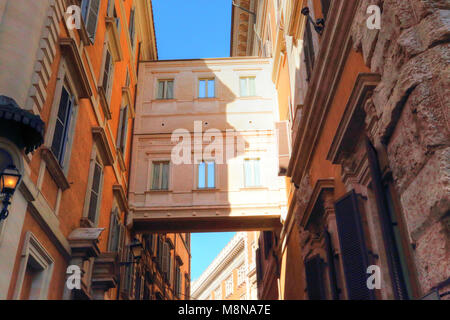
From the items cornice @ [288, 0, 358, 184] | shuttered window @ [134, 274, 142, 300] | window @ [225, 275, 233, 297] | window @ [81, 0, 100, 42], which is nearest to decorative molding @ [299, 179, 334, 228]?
cornice @ [288, 0, 358, 184]

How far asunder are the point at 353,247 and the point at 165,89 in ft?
43.4

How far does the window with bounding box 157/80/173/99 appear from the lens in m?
18.4

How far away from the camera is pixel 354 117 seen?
6129mm

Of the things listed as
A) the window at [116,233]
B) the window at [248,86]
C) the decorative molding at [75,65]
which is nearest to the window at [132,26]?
the window at [248,86]

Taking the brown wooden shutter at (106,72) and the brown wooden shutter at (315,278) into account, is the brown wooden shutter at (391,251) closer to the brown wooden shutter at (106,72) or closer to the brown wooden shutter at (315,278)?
the brown wooden shutter at (315,278)

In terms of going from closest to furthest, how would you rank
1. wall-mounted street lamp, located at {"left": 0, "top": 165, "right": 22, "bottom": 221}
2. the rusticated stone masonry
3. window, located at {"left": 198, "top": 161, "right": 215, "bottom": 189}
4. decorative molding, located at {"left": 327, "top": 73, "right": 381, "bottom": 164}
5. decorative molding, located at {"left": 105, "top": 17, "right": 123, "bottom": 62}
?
the rusticated stone masonry, wall-mounted street lamp, located at {"left": 0, "top": 165, "right": 22, "bottom": 221}, decorative molding, located at {"left": 327, "top": 73, "right": 381, "bottom": 164}, decorative molding, located at {"left": 105, "top": 17, "right": 123, "bottom": 62}, window, located at {"left": 198, "top": 161, "right": 215, "bottom": 189}

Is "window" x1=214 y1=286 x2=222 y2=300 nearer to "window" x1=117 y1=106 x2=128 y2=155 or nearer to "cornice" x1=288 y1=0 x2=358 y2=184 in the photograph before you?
"window" x1=117 y1=106 x2=128 y2=155

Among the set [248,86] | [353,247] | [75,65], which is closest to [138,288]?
[248,86]

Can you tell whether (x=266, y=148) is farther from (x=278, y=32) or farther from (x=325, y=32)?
(x=325, y=32)

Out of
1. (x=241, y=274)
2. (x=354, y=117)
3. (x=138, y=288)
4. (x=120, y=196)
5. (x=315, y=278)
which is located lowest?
(x=315, y=278)

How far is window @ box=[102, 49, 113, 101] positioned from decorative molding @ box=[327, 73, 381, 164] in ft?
23.6

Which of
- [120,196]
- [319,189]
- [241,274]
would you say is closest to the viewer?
[319,189]

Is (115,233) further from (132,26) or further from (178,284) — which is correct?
(178,284)

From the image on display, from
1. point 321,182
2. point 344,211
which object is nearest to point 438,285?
point 344,211
